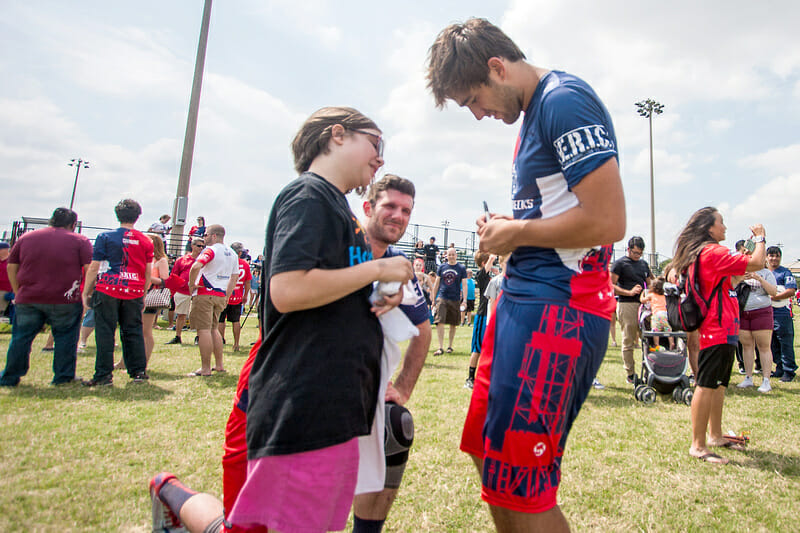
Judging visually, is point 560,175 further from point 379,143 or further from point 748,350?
point 748,350

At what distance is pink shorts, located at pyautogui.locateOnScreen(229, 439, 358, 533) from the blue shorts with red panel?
556 mm

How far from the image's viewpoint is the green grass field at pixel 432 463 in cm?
268

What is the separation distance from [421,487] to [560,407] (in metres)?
1.95

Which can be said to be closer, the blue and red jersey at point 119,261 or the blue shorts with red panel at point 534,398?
the blue shorts with red panel at point 534,398

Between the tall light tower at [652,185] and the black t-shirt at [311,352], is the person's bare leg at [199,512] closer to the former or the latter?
the black t-shirt at [311,352]

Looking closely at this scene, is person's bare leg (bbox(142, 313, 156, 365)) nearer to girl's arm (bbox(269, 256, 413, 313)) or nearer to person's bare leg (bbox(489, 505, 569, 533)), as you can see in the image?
girl's arm (bbox(269, 256, 413, 313))

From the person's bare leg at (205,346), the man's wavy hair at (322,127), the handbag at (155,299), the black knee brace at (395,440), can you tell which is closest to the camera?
the man's wavy hair at (322,127)

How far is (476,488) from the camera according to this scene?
3.09 m

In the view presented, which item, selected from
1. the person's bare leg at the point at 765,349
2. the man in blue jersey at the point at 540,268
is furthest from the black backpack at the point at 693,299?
the person's bare leg at the point at 765,349

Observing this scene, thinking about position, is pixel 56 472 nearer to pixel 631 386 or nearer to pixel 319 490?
pixel 319 490

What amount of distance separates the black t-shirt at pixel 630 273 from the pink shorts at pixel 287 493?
6796 millimetres

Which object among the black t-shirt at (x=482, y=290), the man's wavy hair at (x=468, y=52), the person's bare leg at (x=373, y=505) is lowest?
the person's bare leg at (x=373, y=505)

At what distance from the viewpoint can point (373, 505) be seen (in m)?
2.02

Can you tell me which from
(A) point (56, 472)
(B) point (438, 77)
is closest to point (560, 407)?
(B) point (438, 77)
